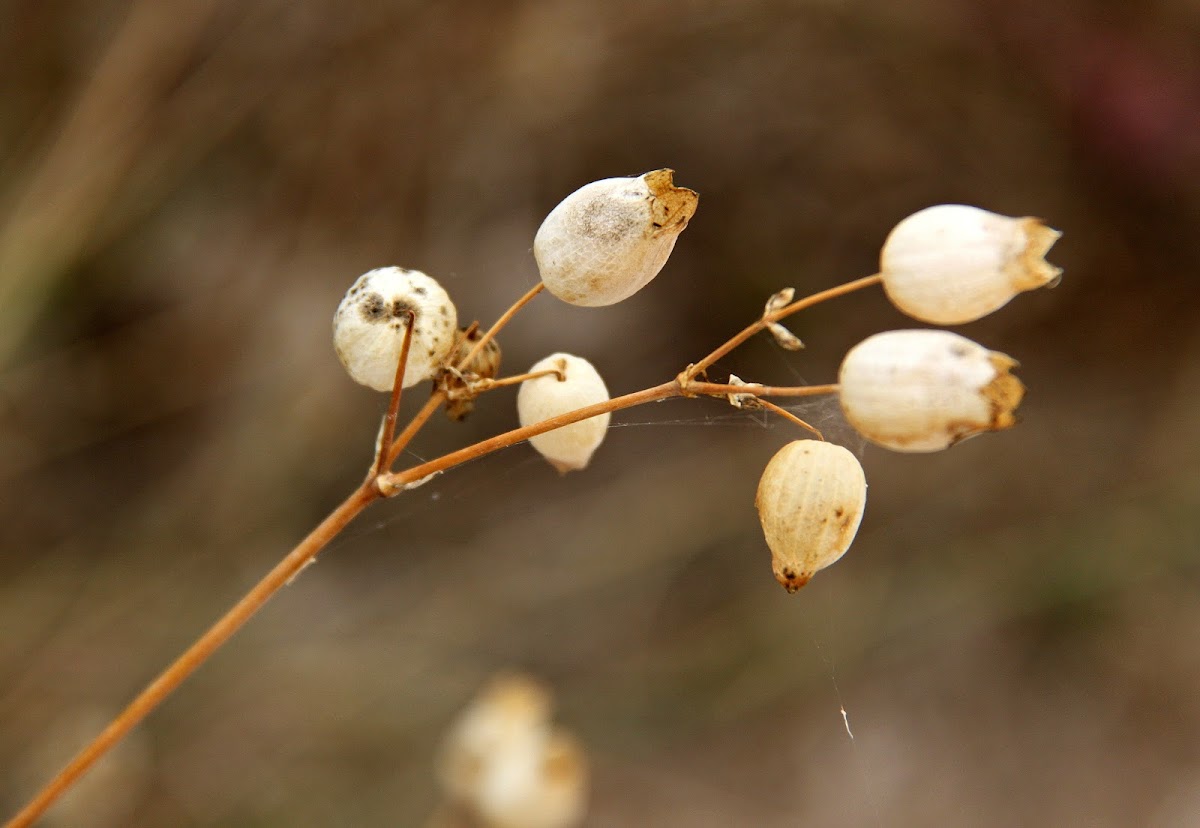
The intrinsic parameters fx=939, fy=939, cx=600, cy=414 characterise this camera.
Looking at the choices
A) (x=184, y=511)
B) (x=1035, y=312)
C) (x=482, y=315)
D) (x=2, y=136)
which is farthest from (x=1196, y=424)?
(x=2, y=136)

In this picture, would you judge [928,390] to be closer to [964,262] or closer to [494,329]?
[964,262]

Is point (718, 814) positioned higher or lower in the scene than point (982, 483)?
lower

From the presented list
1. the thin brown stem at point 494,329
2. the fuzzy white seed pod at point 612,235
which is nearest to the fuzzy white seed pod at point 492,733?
the thin brown stem at point 494,329

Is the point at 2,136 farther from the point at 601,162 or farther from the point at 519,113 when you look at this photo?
the point at 601,162

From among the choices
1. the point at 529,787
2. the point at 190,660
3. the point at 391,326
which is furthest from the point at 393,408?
the point at 529,787

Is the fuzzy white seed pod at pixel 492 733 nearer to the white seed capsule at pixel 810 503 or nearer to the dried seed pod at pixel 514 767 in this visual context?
the dried seed pod at pixel 514 767

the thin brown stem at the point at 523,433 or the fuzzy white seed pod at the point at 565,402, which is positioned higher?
the thin brown stem at the point at 523,433

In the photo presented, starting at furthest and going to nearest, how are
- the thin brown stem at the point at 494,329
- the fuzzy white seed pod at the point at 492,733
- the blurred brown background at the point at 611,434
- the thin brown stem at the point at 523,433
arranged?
the blurred brown background at the point at 611,434
the fuzzy white seed pod at the point at 492,733
the thin brown stem at the point at 494,329
the thin brown stem at the point at 523,433
